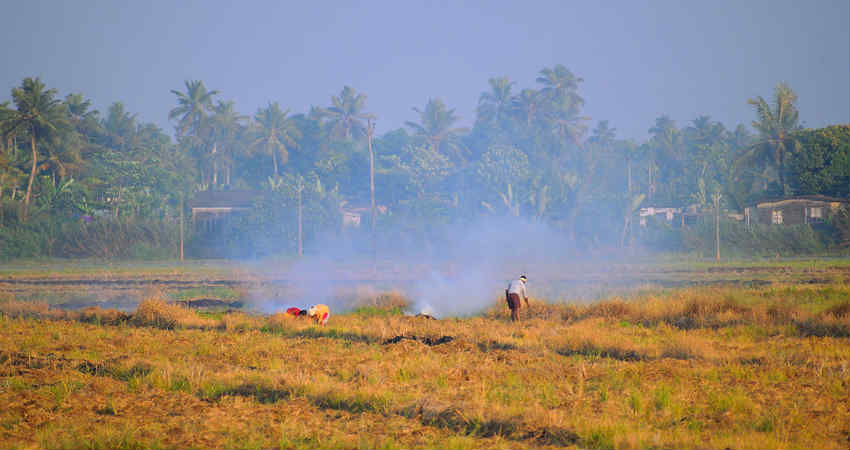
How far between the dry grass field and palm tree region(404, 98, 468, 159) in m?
66.2

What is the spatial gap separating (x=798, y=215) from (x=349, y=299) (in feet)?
146

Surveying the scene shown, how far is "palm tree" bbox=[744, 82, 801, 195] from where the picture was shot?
63.5 meters

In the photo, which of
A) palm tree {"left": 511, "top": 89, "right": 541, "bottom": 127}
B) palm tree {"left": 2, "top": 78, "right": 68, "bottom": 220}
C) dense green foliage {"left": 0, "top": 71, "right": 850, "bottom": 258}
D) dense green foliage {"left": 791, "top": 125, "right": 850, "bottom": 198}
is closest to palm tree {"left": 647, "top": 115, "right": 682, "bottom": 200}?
dense green foliage {"left": 0, "top": 71, "right": 850, "bottom": 258}

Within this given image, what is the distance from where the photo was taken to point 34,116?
60.9 metres

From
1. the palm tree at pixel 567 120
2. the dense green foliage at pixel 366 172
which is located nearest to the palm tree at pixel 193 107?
the dense green foliage at pixel 366 172

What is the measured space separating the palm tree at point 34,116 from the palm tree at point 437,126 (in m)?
36.3

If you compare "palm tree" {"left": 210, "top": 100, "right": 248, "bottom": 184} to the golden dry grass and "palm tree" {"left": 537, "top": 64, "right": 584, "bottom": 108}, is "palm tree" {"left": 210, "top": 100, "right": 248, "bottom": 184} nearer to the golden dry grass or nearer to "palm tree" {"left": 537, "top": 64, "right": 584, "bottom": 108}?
"palm tree" {"left": 537, "top": 64, "right": 584, "bottom": 108}

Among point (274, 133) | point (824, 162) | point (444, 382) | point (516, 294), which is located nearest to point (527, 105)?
point (274, 133)

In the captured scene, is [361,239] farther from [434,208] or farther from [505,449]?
[505,449]

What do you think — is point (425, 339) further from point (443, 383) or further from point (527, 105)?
point (527, 105)

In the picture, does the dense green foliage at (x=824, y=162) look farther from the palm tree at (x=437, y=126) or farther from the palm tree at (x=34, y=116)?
the palm tree at (x=34, y=116)

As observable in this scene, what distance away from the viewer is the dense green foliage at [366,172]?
61.0 meters

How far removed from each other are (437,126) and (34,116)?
40.9 meters

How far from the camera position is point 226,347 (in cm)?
1611
